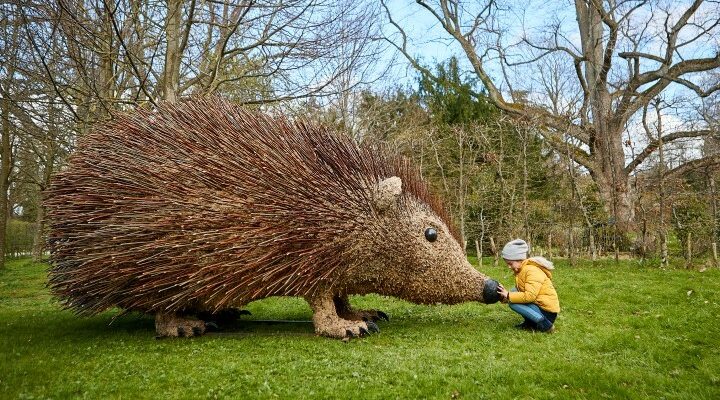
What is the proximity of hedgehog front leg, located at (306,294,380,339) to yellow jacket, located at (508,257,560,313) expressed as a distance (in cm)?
185

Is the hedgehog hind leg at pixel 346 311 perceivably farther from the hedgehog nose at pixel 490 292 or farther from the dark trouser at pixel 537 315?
the dark trouser at pixel 537 315

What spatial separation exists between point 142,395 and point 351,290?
8.65 feet

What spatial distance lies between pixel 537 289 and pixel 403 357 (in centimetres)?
206

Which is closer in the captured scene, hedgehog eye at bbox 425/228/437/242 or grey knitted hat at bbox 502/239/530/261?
hedgehog eye at bbox 425/228/437/242

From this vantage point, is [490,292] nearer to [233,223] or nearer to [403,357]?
[403,357]

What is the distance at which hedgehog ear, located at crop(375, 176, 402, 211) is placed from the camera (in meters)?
5.67

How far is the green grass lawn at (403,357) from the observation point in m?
4.09

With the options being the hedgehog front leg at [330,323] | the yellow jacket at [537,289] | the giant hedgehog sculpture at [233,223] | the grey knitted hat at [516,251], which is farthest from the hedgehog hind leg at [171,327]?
the grey knitted hat at [516,251]

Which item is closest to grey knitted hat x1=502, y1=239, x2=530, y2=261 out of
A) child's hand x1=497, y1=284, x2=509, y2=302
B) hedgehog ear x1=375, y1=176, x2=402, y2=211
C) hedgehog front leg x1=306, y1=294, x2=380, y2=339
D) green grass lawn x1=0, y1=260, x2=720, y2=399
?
child's hand x1=497, y1=284, x2=509, y2=302

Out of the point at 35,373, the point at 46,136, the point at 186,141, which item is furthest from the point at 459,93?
the point at 35,373

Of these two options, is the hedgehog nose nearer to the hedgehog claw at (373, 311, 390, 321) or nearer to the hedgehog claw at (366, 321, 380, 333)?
the hedgehog claw at (366, 321, 380, 333)

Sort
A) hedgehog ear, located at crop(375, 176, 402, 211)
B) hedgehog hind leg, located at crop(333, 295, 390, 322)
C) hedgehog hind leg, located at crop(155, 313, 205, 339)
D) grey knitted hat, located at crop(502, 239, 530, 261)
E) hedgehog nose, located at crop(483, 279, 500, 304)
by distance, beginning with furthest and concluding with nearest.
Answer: hedgehog hind leg, located at crop(333, 295, 390, 322)
grey knitted hat, located at crop(502, 239, 530, 261)
hedgehog hind leg, located at crop(155, 313, 205, 339)
hedgehog nose, located at crop(483, 279, 500, 304)
hedgehog ear, located at crop(375, 176, 402, 211)

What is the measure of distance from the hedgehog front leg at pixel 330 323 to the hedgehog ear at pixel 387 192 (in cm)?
125

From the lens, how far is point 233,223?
211 inches
